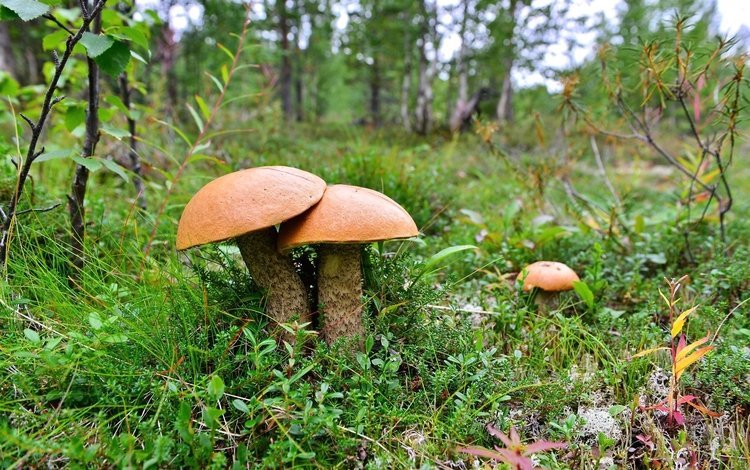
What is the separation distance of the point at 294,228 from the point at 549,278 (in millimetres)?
1525

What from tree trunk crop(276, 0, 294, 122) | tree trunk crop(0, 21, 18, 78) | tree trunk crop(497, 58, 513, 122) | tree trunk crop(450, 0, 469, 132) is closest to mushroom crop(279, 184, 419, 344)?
tree trunk crop(0, 21, 18, 78)

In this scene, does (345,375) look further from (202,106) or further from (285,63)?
(285,63)

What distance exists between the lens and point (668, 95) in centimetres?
261

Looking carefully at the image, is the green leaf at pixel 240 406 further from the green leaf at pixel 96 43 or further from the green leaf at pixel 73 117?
the green leaf at pixel 73 117

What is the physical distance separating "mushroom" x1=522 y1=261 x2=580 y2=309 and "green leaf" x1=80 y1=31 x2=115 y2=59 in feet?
7.20

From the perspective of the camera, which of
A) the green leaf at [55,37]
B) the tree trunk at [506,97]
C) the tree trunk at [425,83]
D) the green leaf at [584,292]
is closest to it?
the green leaf at [55,37]

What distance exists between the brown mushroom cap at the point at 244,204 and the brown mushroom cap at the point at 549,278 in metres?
1.44

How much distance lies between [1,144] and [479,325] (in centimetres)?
267

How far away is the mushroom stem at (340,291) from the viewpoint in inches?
64.9

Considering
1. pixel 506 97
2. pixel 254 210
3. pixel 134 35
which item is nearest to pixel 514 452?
pixel 254 210

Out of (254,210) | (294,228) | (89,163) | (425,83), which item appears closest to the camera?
(254,210)

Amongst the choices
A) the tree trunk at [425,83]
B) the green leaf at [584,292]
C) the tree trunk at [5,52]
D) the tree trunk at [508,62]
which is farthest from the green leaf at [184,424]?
the tree trunk at [508,62]

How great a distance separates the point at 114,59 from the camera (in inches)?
64.7

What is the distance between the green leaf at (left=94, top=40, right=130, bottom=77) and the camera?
1.63 m
